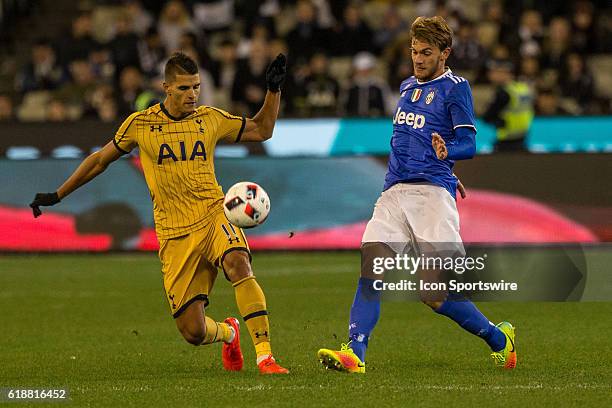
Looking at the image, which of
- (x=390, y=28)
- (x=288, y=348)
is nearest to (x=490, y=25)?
(x=390, y=28)

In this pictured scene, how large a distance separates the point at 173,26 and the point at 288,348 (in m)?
11.6

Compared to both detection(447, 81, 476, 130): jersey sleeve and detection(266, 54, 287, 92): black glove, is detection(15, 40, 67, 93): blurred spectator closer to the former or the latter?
detection(266, 54, 287, 92): black glove

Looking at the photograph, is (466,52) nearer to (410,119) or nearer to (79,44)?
(79,44)

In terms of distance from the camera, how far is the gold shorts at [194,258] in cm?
820

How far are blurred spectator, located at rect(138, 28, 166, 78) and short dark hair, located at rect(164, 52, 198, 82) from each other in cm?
1134

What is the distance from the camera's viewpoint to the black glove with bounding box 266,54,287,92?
26.5 ft

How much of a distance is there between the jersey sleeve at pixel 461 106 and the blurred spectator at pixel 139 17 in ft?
43.0

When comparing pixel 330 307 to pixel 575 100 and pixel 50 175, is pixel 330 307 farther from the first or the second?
pixel 575 100

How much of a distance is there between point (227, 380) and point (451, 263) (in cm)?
148

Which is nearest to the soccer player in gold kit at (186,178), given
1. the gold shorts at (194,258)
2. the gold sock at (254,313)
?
the gold shorts at (194,258)

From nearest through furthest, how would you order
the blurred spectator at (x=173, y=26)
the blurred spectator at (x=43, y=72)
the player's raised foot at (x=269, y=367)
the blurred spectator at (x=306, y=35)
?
the player's raised foot at (x=269, y=367) < the blurred spectator at (x=306, y=35) < the blurred spectator at (x=173, y=26) < the blurred spectator at (x=43, y=72)

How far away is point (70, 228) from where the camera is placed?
15805 millimetres

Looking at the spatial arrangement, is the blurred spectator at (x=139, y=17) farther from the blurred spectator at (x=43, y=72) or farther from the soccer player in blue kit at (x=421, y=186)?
the soccer player in blue kit at (x=421, y=186)

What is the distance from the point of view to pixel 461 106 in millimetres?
7867
